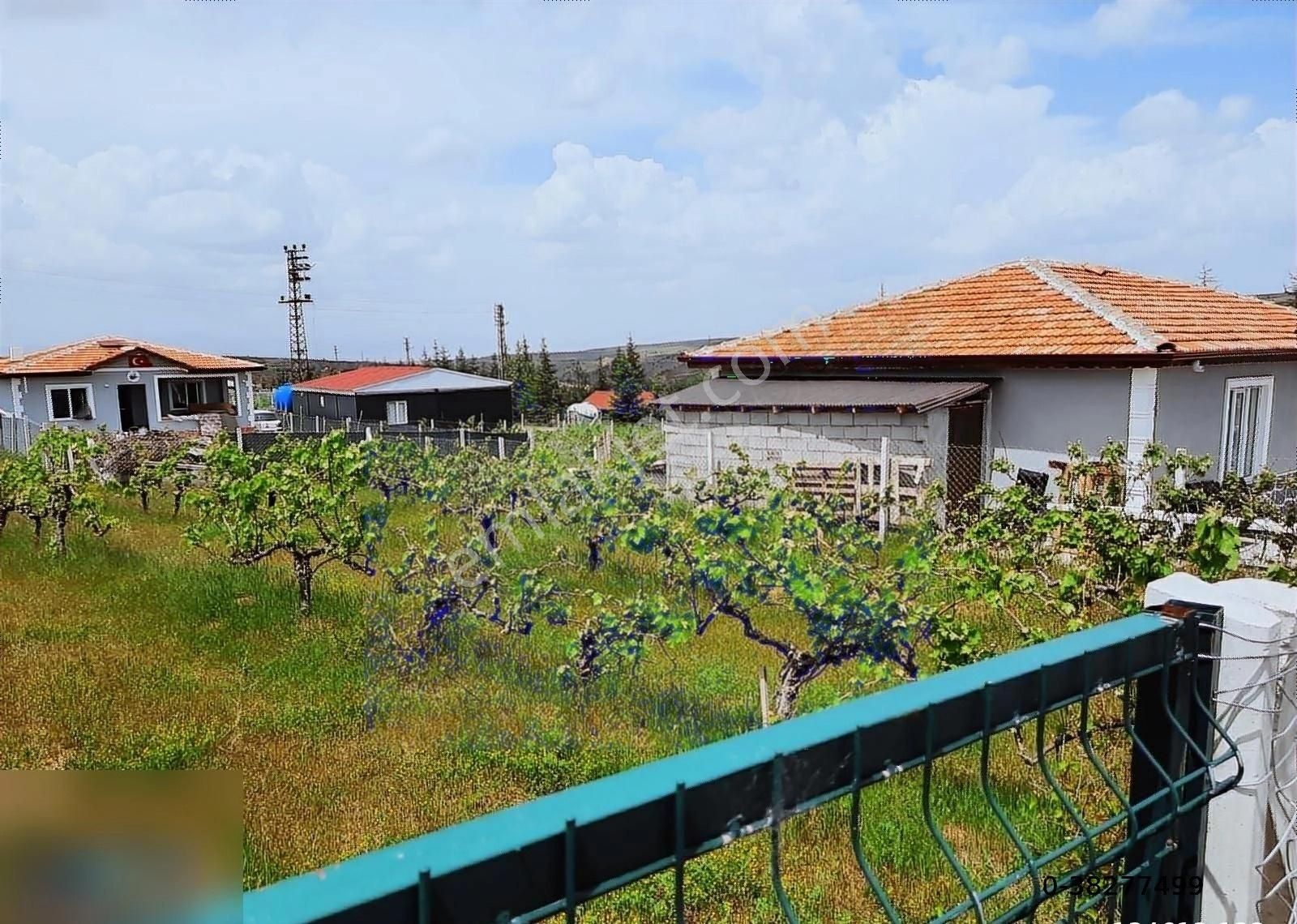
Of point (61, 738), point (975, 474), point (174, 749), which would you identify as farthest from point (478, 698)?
point (975, 474)

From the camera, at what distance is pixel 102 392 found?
2695 centimetres

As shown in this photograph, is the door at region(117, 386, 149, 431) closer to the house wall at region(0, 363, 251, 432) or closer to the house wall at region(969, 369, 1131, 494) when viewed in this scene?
the house wall at region(0, 363, 251, 432)

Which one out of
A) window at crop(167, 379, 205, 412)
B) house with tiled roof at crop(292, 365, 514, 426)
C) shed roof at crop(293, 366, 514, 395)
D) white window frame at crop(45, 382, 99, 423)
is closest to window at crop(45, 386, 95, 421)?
white window frame at crop(45, 382, 99, 423)

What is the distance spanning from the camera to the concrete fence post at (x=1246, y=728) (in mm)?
1851

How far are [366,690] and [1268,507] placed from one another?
6.85 meters

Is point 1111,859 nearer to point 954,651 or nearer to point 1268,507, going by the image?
point 954,651

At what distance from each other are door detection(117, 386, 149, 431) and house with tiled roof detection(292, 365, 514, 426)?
7.22m

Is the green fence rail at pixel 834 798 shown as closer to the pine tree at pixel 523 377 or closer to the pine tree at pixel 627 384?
the pine tree at pixel 627 384

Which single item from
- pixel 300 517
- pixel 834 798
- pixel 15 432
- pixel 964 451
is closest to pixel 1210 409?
pixel 964 451

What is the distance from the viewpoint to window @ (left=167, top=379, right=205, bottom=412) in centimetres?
2878

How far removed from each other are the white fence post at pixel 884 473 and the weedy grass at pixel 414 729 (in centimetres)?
398

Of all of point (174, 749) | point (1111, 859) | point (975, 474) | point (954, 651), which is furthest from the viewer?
point (975, 474)

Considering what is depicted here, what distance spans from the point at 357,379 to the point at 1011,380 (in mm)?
29262

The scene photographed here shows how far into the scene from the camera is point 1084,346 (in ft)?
→ 39.4
